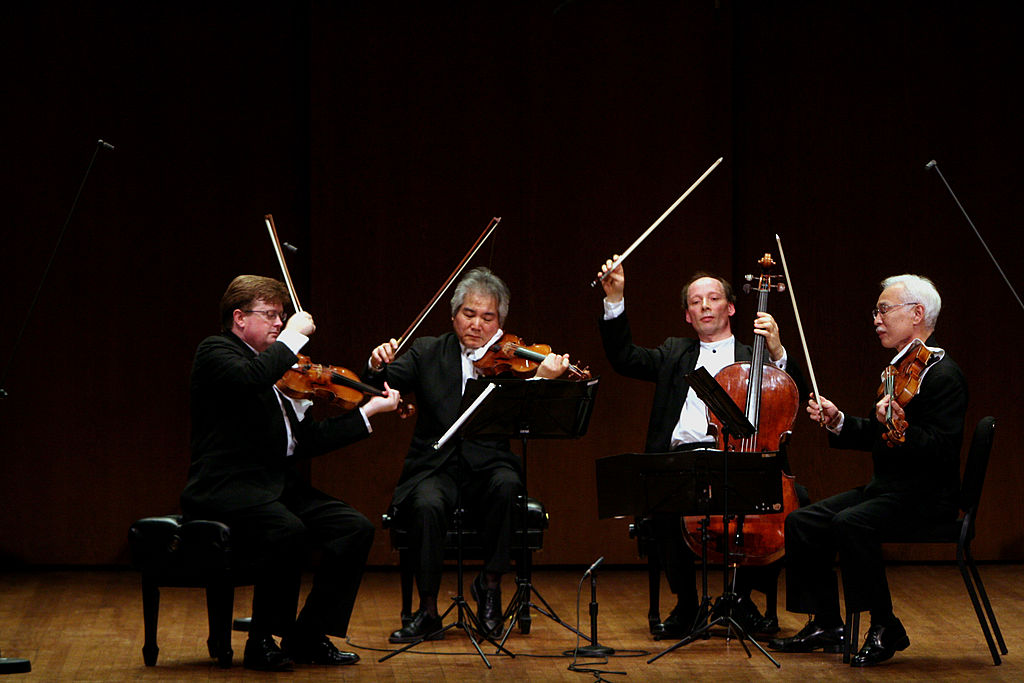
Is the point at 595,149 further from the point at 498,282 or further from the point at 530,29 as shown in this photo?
the point at 498,282

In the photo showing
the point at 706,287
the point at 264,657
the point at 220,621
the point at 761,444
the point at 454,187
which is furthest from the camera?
the point at 454,187

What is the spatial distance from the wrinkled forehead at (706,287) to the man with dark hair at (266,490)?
1.53 meters

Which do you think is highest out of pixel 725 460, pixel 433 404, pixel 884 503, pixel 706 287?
pixel 706 287

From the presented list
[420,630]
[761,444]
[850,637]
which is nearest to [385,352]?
[420,630]

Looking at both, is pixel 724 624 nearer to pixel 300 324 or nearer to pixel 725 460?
pixel 725 460

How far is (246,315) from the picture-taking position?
4.08m

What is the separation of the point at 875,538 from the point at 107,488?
12.0 feet

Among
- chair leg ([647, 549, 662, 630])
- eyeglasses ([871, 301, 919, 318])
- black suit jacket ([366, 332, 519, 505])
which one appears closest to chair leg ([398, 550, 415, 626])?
black suit jacket ([366, 332, 519, 505])

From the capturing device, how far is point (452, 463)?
4648 millimetres

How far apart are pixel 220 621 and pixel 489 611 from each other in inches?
37.8

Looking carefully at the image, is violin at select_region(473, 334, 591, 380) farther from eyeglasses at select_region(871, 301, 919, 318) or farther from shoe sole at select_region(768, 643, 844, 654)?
shoe sole at select_region(768, 643, 844, 654)

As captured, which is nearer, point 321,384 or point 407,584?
point 321,384

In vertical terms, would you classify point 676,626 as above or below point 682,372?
below

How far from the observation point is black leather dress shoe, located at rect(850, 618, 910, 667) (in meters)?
3.94
